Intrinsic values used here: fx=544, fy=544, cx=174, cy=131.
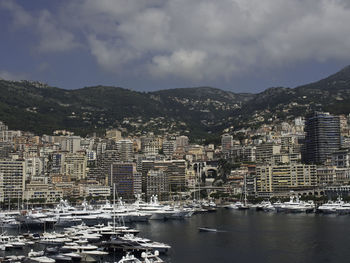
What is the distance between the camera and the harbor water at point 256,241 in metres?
54.8

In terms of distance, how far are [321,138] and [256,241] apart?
397 ft

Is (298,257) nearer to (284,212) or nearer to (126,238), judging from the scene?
(126,238)

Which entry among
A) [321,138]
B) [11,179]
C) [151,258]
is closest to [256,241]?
[151,258]

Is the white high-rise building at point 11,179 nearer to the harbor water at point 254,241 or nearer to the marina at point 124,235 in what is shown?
the marina at point 124,235

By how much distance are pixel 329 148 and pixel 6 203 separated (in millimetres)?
103713

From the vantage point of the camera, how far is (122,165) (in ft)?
552

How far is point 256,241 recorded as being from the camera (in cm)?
6606

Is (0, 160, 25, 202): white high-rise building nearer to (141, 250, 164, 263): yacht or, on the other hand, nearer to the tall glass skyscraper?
the tall glass skyscraper

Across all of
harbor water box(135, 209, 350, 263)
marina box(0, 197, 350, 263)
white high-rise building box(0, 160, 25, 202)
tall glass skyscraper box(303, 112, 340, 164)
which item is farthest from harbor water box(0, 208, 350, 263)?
tall glass skyscraper box(303, 112, 340, 164)

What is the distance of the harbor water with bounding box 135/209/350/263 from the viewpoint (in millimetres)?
54844

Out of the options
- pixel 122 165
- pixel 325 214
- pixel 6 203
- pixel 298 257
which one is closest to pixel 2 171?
pixel 6 203

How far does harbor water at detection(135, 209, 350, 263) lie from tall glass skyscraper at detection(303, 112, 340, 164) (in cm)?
8921

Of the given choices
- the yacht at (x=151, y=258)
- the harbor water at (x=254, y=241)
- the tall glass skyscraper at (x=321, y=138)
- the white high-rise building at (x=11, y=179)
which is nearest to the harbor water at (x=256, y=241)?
the harbor water at (x=254, y=241)

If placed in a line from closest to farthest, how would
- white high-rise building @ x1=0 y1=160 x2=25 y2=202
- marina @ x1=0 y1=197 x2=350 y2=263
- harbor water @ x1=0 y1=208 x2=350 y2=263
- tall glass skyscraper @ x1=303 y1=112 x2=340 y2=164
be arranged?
1. marina @ x1=0 y1=197 x2=350 y2=263
2. harbor water @ x1=0 y1=208 x2=350 y2=263
3. white high-rise building @ x1=0 y1=160 x2=25 y2=202
4. tall glass skyscraper @ x1=303 y1=112 x2=340 y2=164
